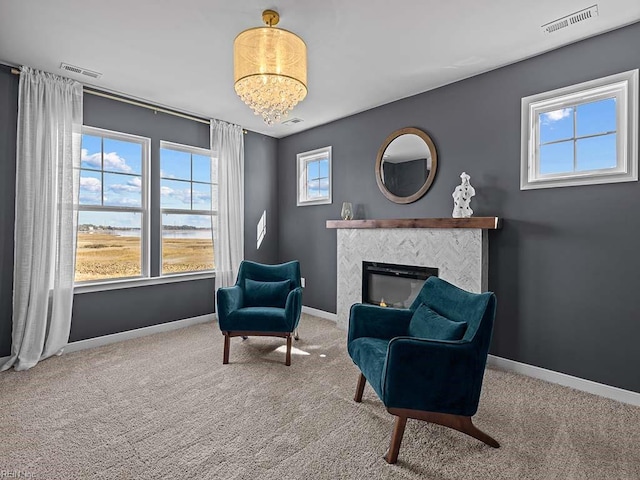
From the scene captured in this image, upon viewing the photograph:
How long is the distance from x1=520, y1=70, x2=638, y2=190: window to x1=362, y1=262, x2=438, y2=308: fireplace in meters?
1.28

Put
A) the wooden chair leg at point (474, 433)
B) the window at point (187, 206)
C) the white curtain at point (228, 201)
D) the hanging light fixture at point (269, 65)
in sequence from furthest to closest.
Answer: the white curtain at point (228, 201) < the window at point (187, 206) < the hanging light fixture at point (269, 65) < the wooden chair leg at point (474, 433)

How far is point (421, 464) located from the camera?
1.75 metres

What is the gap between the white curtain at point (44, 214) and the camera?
299cm

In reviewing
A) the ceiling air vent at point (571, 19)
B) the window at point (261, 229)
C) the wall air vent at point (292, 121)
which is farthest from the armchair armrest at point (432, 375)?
the window at point (261, 229)

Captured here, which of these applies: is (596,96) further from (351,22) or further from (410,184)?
(351,22)

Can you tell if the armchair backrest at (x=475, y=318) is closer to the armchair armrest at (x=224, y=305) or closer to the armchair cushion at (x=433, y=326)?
the armchair cushion at (x=433, y=326)

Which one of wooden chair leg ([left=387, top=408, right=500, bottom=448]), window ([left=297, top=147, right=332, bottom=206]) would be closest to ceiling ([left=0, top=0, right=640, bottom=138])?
window ([left=297, top=147, right=332, bottom=206])

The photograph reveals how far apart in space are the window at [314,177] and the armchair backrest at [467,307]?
2550 mm

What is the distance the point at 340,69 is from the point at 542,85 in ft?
5.62

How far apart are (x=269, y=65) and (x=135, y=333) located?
10.6 feet

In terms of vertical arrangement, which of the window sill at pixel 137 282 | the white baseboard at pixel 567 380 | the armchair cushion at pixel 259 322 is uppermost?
the window sill at pixel 137 282

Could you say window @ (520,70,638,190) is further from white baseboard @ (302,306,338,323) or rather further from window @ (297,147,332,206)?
white baseboard @ (302,306,338,323)

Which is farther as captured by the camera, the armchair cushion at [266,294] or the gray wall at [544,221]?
the armchair cushion at [266,294]

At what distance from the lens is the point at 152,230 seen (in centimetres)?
396
